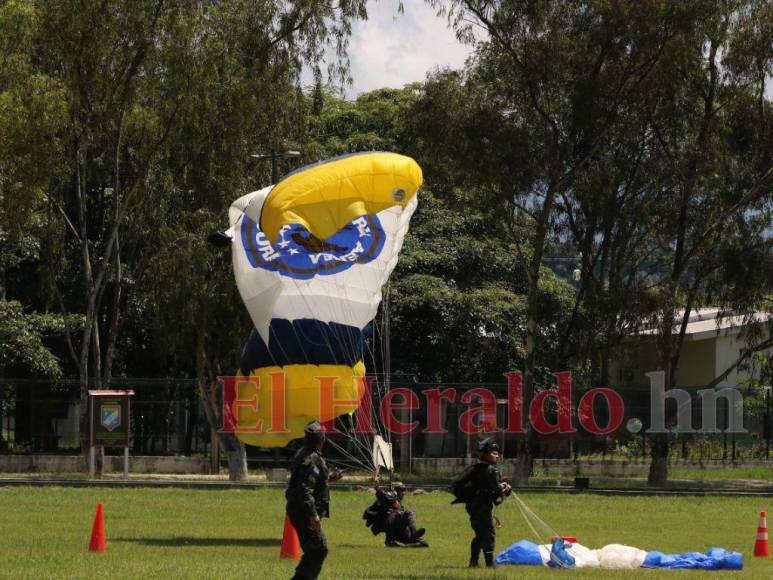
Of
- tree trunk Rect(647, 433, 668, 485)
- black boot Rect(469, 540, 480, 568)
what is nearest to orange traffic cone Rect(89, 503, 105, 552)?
black boot Rect(469, 540, 480, 568)

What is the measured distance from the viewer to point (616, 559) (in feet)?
59.6

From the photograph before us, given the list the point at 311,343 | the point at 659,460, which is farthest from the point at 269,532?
the point at 659,460

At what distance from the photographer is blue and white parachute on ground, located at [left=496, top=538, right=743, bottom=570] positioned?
59.0ft

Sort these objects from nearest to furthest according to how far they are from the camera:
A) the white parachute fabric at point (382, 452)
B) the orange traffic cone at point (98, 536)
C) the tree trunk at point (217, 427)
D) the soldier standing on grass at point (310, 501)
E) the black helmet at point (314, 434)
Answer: the soldier standing on grass at point (310, 501)
the black helmet at point (314, 434)
the orange traffic cone at point (98, 536)
the white parachute fabric at point (382, 452)
the tree trunk at point (217, 427)

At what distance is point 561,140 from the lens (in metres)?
42.5

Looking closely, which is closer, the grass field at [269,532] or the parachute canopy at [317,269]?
the grass field at [269,532]

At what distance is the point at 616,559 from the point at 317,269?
8575 mm

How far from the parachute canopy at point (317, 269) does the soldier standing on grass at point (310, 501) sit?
9926 millimetres

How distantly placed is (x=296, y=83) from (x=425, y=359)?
12.7 metres

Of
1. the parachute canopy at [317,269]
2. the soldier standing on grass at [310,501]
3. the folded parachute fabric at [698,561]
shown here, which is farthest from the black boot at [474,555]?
the parachute canopy at [317,269]

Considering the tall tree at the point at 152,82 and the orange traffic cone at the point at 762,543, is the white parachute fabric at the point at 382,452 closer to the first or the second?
the orange traffic cone at the point at 762,543

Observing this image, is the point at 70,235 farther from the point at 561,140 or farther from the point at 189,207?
the point at 561,140

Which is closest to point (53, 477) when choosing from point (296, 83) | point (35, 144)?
point (35, 144)

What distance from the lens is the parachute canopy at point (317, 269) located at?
24422 mm
